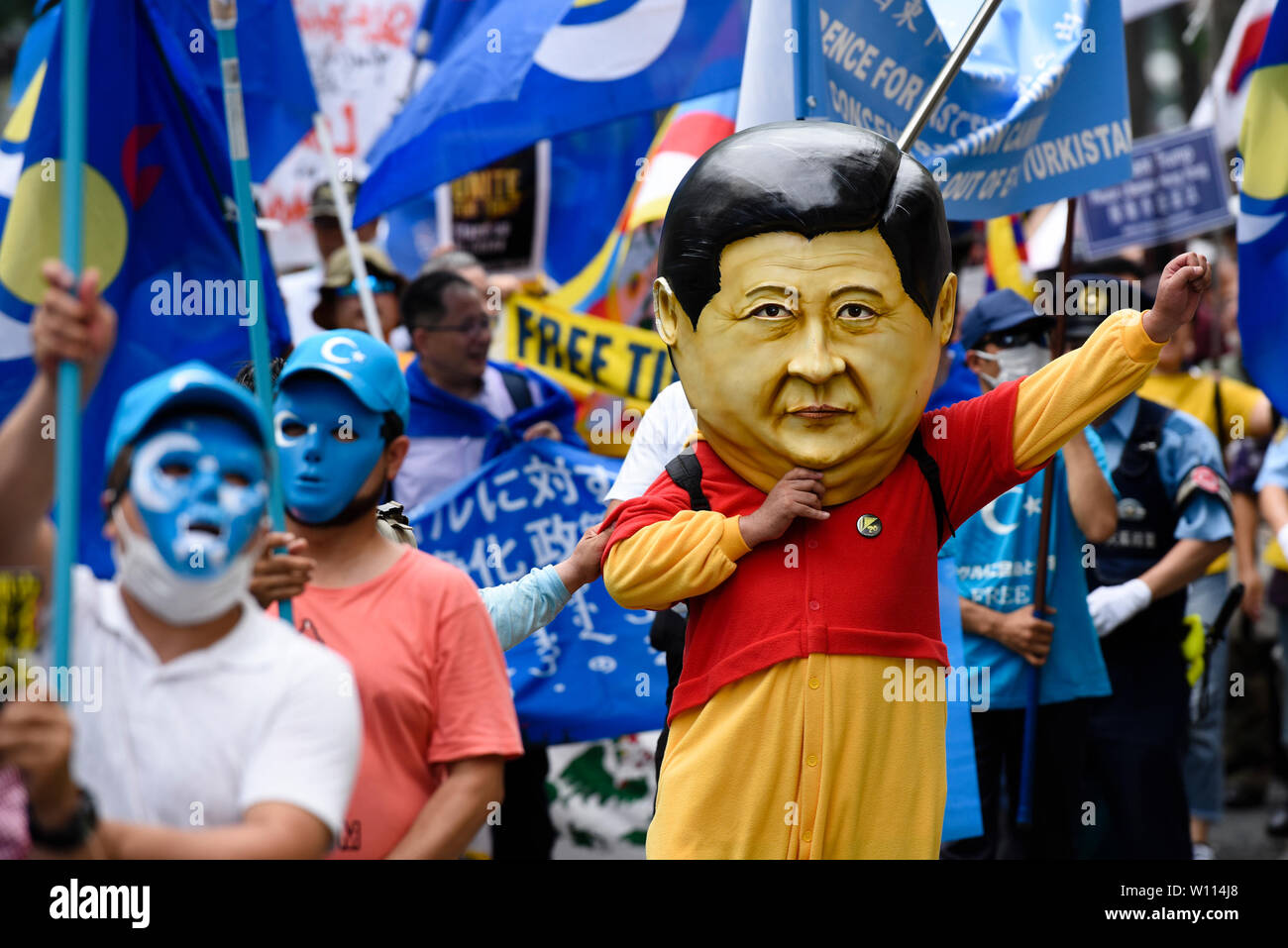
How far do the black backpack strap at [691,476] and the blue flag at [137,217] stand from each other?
0.99m

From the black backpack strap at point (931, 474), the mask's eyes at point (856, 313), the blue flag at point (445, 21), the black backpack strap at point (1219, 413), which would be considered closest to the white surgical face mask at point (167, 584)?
the mask's eyes at point (856, 313)

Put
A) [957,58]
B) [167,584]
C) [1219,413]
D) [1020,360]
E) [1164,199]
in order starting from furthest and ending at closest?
[1164,199] < [1219,413] < [1020,360] < [957,58] < [167,584]

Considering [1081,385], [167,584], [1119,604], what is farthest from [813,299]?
[1119,604]

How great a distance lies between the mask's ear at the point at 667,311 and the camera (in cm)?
368

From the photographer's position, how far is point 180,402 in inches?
103

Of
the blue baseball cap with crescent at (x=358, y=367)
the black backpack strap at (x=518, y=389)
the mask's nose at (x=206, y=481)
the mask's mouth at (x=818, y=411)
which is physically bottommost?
the mask's nose at (x=206, y=481)

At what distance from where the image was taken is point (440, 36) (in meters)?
7.50

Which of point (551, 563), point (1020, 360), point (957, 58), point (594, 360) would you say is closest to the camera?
point (957, 58)

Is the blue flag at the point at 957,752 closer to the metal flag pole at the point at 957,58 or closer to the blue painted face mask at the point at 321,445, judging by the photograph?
the metal flag pole at the point at 957,58

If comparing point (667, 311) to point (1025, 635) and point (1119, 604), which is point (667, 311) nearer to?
point (1025, 635)

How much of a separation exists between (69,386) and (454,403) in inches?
145

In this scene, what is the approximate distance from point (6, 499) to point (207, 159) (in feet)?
8.43

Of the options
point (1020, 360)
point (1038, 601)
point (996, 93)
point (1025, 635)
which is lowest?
point (1025, 635)
